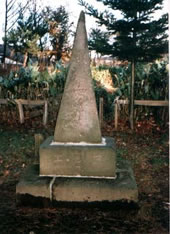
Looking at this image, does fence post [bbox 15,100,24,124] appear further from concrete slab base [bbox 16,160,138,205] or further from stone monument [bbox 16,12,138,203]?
concrete slab base [bbox 16,160,138,205]

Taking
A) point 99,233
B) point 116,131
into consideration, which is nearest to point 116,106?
point 116,131

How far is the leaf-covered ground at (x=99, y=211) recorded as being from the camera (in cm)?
312

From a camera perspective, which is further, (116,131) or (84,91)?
(116,131)

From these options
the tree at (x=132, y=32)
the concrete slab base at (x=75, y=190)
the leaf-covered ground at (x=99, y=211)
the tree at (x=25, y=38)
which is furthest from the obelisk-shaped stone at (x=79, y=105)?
the tree at (x=25, y=38)

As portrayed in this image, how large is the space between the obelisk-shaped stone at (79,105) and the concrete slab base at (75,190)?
0.55m

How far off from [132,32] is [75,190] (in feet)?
22.1

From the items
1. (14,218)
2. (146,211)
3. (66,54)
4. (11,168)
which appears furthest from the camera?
(66,54)

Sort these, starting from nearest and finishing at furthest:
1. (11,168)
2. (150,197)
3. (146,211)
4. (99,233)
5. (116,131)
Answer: (99,233) < (146,211) < (150,197) < (11,168) < (116,131)

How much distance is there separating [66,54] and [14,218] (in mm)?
25189

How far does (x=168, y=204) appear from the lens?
12.5ft

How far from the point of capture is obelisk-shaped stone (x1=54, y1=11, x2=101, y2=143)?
3.76 meters

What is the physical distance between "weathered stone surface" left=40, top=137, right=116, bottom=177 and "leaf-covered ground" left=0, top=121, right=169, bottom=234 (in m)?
0.45

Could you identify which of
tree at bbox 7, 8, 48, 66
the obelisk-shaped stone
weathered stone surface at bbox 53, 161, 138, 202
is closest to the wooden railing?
the obelisk-shaped stone

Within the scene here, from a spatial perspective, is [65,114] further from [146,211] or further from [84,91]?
[146,211]
